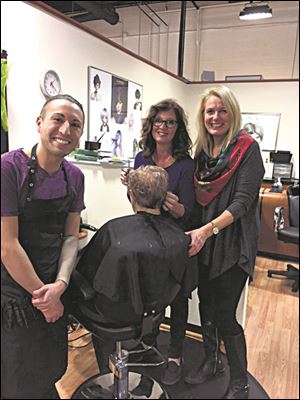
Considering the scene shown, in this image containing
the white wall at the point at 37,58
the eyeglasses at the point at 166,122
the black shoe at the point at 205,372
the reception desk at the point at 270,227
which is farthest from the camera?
the black shoe at the point at 205,372

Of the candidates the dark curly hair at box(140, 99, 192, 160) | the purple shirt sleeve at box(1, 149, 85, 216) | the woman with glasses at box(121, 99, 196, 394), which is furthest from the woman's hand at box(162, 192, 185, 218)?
the purple shirt sleeve at box(1, 149, 85, 216)

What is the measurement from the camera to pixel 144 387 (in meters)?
0.88

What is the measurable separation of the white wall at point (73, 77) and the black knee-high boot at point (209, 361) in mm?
590

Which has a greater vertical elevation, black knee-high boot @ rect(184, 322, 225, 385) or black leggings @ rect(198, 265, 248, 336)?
black leggings @ rect(198, 265, 248, 336)

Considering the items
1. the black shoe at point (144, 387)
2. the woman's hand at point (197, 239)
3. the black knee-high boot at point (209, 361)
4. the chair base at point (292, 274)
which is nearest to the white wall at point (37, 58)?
the woman's hand at point (197, 239)

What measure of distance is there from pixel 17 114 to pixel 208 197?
49 centimetres

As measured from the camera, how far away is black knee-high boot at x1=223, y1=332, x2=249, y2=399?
85 centimetres

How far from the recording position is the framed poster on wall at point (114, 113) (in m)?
0.69

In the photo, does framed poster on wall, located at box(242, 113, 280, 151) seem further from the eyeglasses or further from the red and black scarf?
the eyeglasses

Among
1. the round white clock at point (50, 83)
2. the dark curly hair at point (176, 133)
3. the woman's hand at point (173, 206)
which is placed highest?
the round white clock at point (50, 83)

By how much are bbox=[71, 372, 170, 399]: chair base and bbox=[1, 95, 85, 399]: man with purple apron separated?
0.22 ft

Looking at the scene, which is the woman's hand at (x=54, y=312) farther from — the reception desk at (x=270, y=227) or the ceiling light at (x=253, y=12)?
the ceiling light at (x=253, y=12)

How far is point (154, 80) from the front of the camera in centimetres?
76

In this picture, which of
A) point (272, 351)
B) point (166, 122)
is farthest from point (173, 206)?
point (272, 351)
